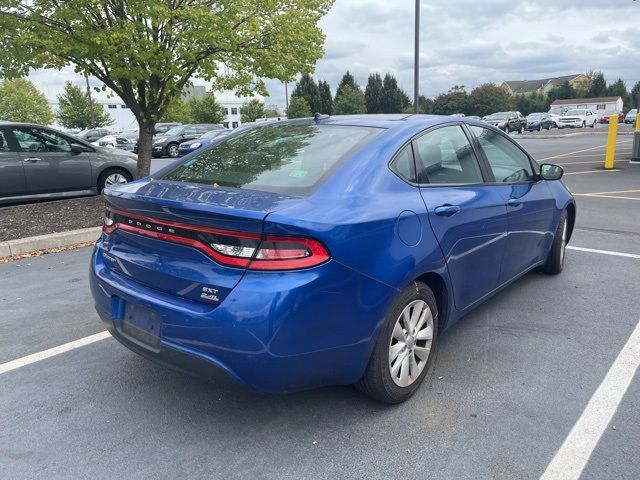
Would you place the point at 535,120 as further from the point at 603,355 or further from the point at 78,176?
the point at 603,355

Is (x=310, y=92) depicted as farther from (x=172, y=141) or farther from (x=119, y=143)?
(x=172, y=141)

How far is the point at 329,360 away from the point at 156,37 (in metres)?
7.12

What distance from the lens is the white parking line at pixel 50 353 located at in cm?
362

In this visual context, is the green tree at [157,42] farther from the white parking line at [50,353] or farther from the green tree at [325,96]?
the green tree at [325,96]

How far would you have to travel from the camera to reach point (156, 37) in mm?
8195

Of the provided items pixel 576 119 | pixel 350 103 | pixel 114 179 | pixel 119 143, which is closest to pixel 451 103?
pixel 350 103

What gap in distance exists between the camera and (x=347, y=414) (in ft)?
9.80

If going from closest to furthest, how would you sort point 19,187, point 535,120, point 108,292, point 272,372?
point 272,372
point 108,292
point 19,187
point 535,120

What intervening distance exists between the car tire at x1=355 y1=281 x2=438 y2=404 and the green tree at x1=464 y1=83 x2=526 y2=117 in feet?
263

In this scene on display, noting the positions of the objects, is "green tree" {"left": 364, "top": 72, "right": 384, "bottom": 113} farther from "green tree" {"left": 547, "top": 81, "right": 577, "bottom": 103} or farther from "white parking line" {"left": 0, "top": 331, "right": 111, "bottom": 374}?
"white parking line" {"left": 0, "top": 331, "right": 111, "bottom": 374}

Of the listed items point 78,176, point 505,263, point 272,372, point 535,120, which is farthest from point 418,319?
point 535,120

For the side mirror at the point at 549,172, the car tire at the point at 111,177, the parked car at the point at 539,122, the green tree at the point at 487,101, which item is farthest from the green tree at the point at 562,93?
the side mirror at the point at 549,172

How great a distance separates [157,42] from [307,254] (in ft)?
21.9

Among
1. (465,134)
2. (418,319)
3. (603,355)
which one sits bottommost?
(603,355)
